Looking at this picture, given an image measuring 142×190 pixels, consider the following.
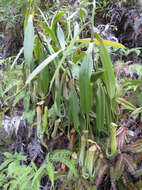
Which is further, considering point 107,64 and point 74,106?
point 74,106

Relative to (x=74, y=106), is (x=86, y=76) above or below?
above

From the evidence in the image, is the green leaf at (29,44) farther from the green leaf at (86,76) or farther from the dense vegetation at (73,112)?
the green leaf at (86,76)

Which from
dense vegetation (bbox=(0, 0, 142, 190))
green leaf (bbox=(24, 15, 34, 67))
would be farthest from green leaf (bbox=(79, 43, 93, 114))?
green leaf (bbox=(24, 15, 34, 67))

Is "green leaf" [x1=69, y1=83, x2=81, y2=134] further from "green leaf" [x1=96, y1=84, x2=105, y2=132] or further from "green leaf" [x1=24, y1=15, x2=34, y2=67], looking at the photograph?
"green leaf" [x1=24, y1=15, x2=34, y2=67]

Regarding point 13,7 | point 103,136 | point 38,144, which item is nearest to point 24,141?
point 38,144

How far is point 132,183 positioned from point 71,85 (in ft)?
1.52

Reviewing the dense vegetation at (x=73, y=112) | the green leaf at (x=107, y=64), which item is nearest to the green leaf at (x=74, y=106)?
the dense vegetation at (x=73, y=112)

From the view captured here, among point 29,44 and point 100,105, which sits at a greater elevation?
point 29,44

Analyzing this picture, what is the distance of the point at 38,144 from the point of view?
0.96 meters

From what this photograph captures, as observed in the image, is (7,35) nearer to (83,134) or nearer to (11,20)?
(11,20)

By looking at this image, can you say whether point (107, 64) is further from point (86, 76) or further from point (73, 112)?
point (73, 112)

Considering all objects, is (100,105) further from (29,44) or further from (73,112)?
(29,44)

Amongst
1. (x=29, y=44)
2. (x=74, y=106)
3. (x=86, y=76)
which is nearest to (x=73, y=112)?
(x=74, y=106)

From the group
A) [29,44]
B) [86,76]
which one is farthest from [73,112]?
[29,44]
